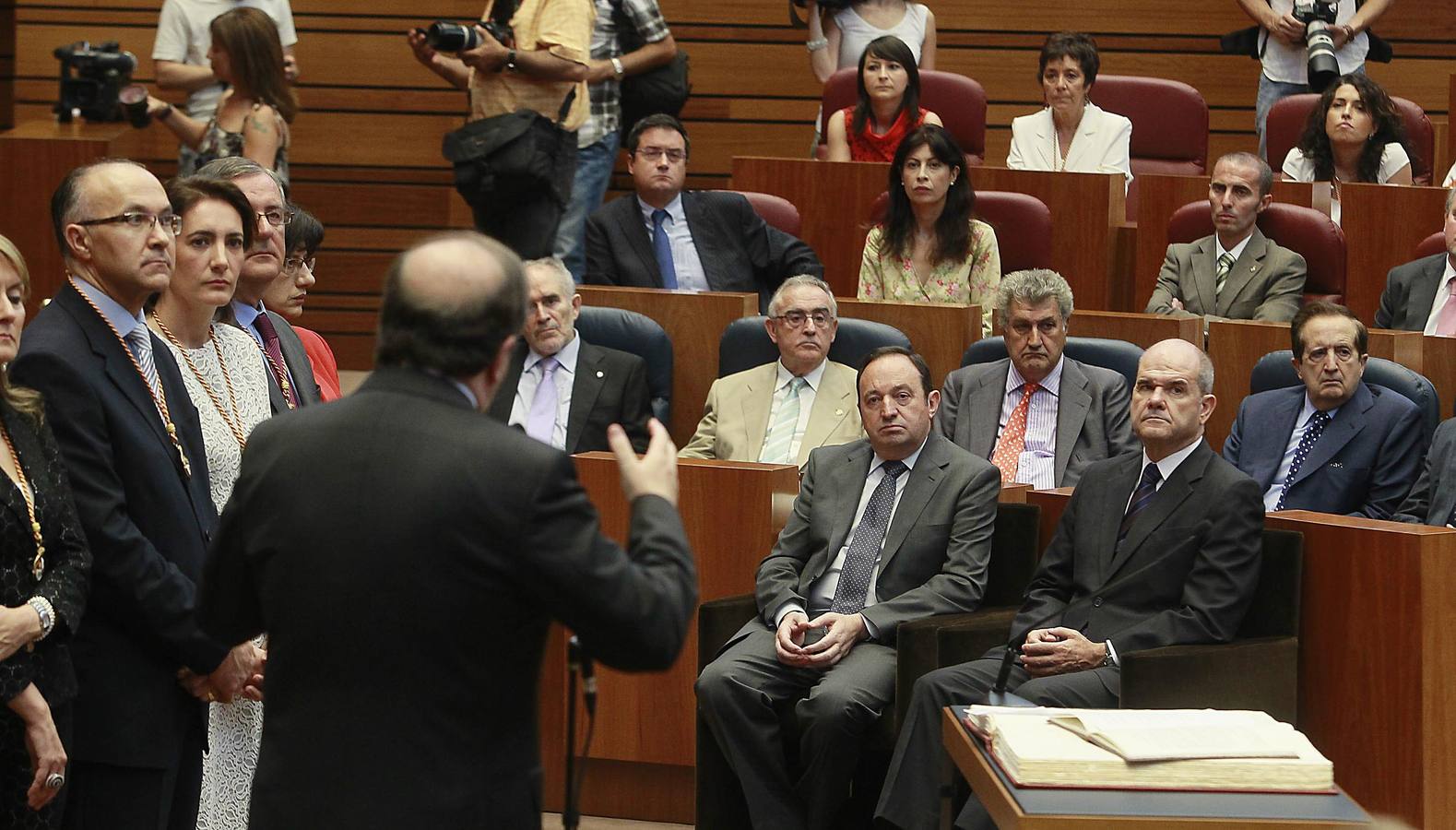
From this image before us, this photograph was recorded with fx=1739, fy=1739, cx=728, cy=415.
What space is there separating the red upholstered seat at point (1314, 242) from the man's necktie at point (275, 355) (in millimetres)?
2633

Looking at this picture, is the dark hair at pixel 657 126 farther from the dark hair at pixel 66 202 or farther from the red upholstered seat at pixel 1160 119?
the dark hair at pixel 66 202

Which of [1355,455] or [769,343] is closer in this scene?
[1355,455]

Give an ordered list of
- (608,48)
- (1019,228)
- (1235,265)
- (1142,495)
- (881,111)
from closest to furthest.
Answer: (1142,495) → (1235,265) → (1019,228) → (881,111) → (608,48)

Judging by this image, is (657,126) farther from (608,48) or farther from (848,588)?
(848,588)

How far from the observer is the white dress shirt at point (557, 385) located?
3680mm

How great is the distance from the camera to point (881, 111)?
4777 mm

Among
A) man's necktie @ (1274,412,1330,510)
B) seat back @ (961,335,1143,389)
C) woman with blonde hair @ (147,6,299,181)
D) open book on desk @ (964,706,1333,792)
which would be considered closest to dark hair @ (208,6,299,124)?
woman with blonde hair @ (147,6,299,181)

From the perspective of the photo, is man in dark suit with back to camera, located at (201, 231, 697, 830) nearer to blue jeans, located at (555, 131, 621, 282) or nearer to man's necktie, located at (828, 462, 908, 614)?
man's necktie, located at (828, 462, 908, 614)

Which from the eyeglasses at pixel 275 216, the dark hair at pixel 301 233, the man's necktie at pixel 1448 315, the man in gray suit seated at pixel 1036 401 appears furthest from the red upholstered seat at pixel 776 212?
the eyeglasses at pixel 275 216

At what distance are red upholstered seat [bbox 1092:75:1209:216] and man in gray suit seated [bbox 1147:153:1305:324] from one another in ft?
3.70

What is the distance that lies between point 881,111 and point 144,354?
3.06m

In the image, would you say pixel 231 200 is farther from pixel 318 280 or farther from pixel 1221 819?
pixel 318 280

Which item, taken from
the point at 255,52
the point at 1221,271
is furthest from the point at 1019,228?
the point at 255,52

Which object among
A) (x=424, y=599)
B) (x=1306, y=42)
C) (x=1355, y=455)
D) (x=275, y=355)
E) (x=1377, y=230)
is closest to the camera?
(x=424, y=599)
